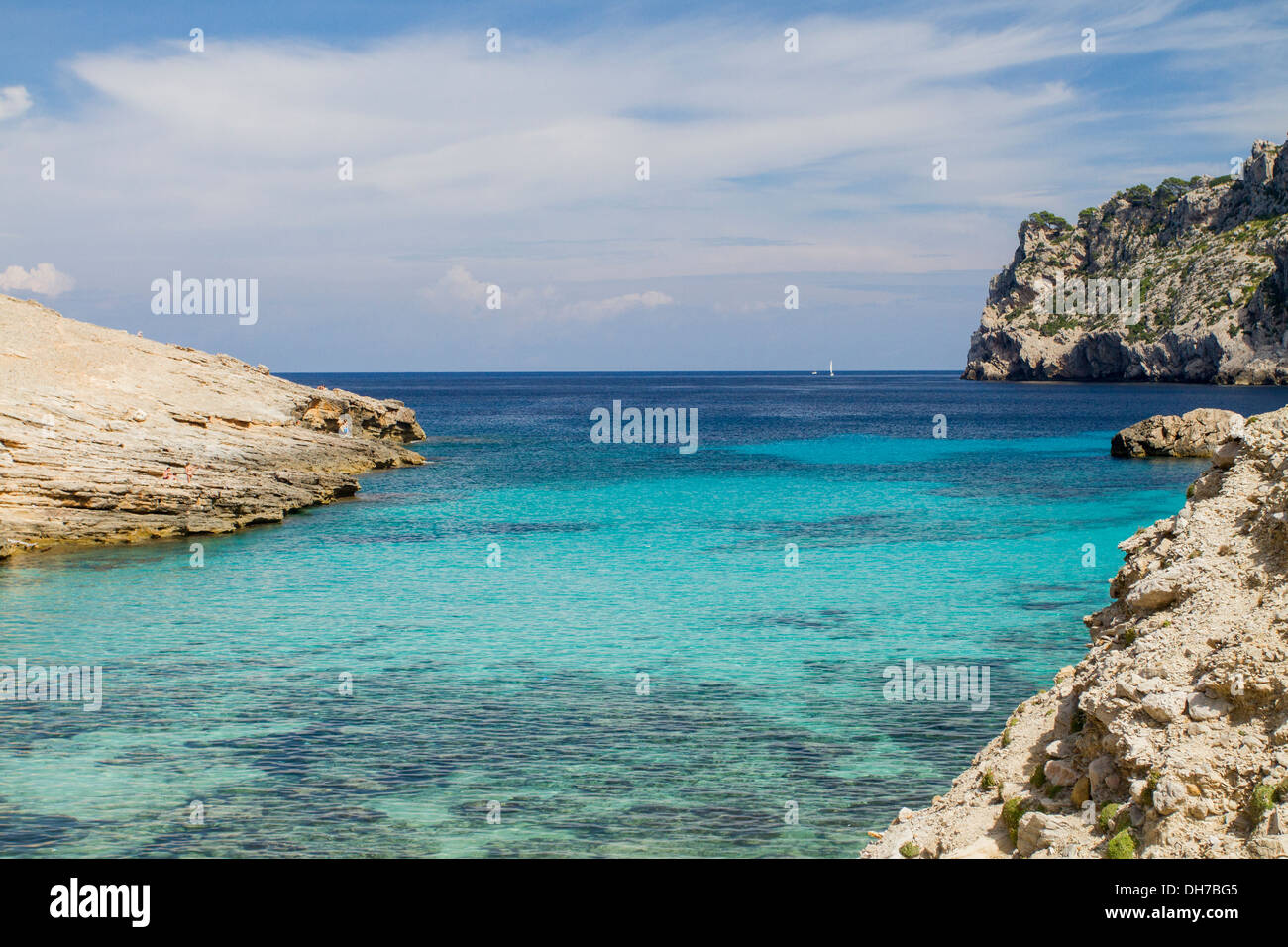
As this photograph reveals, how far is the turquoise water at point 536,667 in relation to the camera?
14.5 meters

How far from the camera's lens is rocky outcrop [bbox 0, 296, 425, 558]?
127ft

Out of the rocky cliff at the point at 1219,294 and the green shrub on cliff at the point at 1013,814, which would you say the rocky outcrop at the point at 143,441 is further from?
the rocky cliff at the point at 1219,294

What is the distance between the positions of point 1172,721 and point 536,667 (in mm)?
15456

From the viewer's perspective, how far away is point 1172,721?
855 centimetres

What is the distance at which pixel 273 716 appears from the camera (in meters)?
18.8

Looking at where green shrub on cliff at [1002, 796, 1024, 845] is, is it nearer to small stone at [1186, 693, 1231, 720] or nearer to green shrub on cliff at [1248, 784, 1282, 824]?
small stone at [1186, 693, 1231, 720]

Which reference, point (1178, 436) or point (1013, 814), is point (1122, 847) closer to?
point (1013, 814)

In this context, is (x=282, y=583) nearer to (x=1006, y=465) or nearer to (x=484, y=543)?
(x=484, y=543)

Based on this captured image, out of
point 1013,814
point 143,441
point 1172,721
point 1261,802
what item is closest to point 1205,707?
point 1172,721

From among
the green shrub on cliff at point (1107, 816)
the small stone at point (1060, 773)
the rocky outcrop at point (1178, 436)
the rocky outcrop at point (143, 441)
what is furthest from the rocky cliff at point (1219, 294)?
the green shrub on cliff at point (1107, 816)

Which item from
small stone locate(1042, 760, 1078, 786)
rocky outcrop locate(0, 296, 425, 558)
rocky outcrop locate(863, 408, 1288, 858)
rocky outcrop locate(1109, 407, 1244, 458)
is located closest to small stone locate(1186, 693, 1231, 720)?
rocky outcrop locate(863, 408, 1288, 858)

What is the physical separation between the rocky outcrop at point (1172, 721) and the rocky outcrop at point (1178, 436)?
62.1 m

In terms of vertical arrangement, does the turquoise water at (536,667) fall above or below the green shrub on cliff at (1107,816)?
below

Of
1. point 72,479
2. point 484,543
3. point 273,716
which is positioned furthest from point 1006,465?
point 273,716
